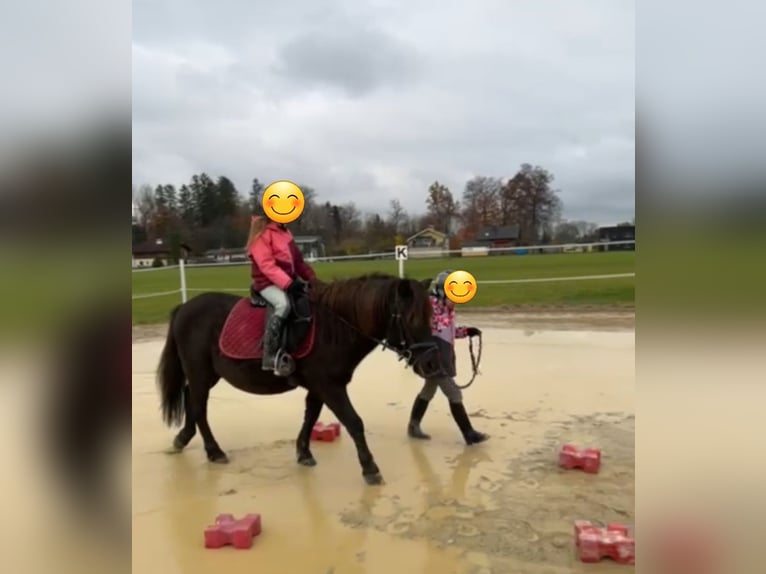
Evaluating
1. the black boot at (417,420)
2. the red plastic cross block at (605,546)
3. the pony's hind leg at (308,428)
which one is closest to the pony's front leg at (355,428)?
the pony's hind leg at (308,428)

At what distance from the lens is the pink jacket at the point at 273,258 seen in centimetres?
355

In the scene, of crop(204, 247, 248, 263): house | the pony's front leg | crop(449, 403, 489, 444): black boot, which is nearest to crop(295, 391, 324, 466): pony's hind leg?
the pony's front leg

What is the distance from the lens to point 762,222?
69 centimetres

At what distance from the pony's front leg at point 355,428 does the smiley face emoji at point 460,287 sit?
106 cm

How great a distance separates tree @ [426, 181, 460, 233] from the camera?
26.0 m

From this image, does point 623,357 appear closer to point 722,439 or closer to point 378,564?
point 378,564

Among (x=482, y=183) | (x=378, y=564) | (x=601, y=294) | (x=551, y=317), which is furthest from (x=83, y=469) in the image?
(x=482, y=183)

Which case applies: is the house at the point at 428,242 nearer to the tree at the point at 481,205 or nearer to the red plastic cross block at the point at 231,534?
the tree at the point at 481,205

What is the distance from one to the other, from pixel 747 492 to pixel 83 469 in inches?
44.0

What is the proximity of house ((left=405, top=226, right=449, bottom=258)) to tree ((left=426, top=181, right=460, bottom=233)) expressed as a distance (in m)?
1.01

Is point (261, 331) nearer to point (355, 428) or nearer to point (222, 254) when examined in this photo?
point (355, 428)

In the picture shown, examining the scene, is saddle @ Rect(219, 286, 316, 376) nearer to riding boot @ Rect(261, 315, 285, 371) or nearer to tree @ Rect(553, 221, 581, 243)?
riding boot @ Rect(261, 315, 285, 371)

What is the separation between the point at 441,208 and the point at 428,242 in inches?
170

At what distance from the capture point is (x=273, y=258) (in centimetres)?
361
